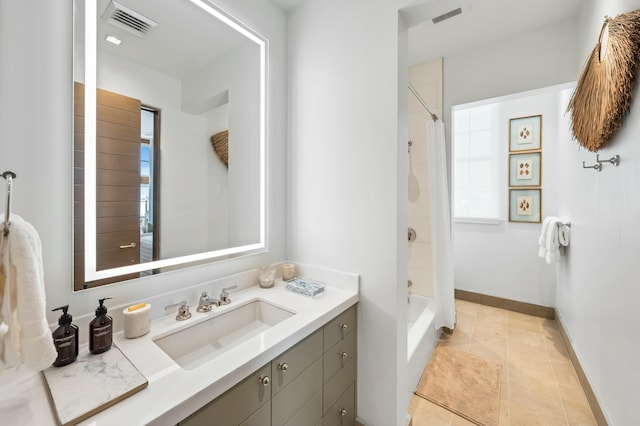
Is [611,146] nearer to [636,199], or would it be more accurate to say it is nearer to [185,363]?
[636,199]

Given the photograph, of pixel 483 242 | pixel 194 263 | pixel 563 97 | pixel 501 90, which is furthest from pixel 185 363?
pixel 563 97

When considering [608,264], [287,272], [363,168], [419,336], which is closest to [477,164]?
[608,264]

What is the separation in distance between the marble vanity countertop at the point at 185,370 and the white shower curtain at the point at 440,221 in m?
1.45

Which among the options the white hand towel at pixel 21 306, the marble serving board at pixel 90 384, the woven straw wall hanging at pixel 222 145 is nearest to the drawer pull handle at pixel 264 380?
the marble serving board at pixel 90 384

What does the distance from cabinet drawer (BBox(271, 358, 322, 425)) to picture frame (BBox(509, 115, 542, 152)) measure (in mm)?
3392

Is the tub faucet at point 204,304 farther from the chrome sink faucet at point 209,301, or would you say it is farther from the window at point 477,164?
the window at point 477,164

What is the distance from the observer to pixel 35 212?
879 mm

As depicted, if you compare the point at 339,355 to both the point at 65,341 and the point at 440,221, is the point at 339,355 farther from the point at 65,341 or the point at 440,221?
the point at 440,221

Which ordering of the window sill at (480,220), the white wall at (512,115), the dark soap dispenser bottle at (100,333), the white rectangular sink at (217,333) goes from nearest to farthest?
the dark soap dispenser bottle at (100,333)
the white rectangular sink at (217,333)
the white wall at (512,115)
the window sill at (480,220)

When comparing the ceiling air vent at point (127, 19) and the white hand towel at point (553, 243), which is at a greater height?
the ceiling air vent at point (127, 19)

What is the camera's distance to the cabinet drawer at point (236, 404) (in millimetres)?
754

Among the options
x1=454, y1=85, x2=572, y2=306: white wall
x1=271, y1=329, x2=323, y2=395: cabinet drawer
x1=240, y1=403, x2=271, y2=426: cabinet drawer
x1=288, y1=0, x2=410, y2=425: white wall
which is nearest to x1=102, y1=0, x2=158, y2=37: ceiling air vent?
x1=288, y1=0, x2=410, y2=425: white wall

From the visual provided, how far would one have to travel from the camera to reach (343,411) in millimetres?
1354

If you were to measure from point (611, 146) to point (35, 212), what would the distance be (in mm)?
2601
